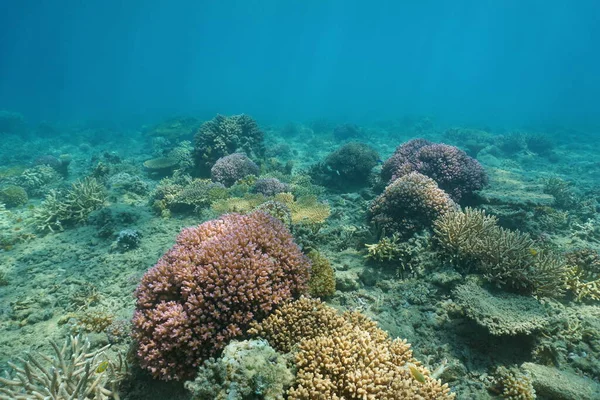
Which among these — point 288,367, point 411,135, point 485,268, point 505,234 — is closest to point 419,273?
point 485,268

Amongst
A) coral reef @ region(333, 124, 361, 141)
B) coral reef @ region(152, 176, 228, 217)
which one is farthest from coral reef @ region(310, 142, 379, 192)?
coral reef @ region(333, 124, 361, 141)

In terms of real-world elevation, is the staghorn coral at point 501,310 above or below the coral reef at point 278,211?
below

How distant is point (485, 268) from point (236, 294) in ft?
14.5

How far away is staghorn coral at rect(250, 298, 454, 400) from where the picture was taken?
3.05 meters

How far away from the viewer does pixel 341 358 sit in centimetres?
328

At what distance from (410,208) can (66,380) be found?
22.4 feet

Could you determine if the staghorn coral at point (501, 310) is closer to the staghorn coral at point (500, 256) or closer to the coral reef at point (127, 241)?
the staghorn coral at point (500, 256)

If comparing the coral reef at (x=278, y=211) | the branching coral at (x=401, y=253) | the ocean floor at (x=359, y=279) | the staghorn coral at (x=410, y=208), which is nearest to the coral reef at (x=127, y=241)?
the ocean floor at (x=359, y=279)

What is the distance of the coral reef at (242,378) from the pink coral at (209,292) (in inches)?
22.7

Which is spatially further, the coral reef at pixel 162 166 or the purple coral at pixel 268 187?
the coral reef at pixel 162 166

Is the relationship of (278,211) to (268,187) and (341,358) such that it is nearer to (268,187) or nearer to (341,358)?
(268,187)

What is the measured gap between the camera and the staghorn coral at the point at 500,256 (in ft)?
16.6

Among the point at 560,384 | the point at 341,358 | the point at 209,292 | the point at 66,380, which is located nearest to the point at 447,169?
the point at 560,384

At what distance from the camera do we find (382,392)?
121 inches
